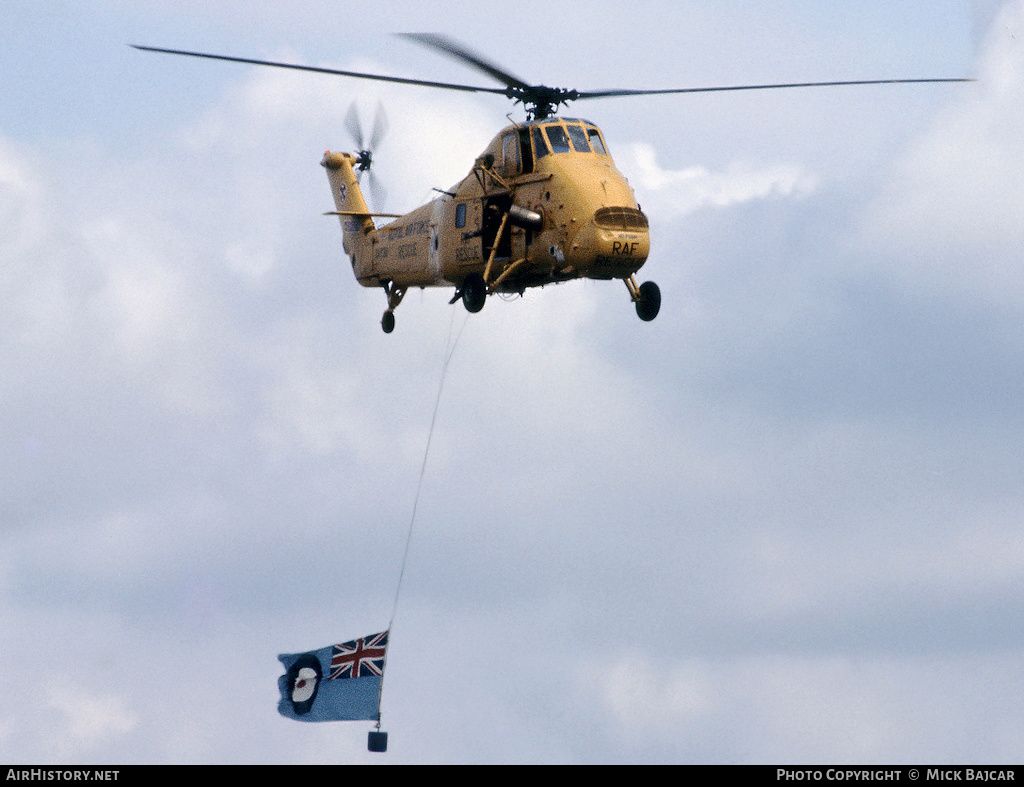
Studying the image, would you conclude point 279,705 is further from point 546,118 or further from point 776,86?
point 776,86

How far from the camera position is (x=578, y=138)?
189 ft

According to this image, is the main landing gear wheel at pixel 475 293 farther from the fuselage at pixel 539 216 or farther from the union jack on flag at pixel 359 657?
the union jack on flag at pixel 359 657

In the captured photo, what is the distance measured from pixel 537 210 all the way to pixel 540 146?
84.5 inches

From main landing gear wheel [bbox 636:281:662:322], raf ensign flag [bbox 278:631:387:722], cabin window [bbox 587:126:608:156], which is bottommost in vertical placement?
raf ensign flag [bbox 278:631:387:722]

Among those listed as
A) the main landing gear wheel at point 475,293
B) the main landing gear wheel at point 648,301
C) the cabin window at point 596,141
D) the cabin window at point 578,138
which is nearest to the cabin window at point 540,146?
the cabin window at point 578,138

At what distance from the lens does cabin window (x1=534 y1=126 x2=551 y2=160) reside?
188 feet

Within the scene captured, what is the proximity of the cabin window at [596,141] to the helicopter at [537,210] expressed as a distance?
4 cm

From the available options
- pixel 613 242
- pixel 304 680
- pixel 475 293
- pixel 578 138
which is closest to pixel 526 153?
pixel 578 138

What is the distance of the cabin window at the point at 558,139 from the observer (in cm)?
5709

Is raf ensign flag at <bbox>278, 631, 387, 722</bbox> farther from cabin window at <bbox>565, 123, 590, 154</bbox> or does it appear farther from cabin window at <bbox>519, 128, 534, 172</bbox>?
cabin window at <bbox>565, 123, 590, 154</bbox>

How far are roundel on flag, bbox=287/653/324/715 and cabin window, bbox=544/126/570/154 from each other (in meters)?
26.0

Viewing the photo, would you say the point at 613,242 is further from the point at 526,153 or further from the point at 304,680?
the point at 304,680

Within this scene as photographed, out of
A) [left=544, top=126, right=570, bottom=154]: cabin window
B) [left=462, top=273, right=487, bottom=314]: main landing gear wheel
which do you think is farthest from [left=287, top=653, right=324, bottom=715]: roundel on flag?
[left=544, top=126, right=570, bottom=154]: cabin window
